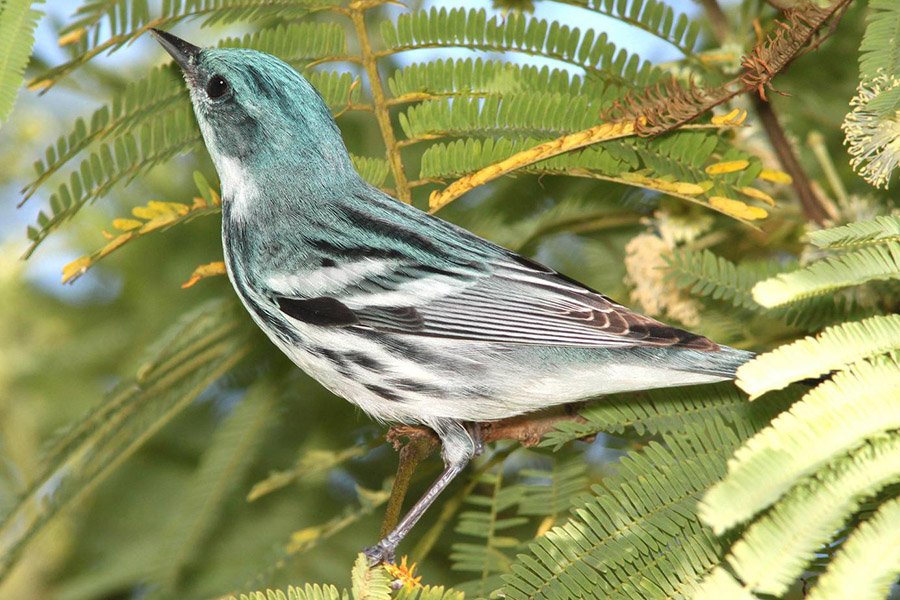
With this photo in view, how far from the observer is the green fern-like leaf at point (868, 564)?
1774mm

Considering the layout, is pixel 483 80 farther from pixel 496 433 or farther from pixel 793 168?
pixel 793 168

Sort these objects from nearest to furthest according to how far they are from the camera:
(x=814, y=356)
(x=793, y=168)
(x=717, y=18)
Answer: (x=814, y=356) < (x=793, y=168) < (x=717, y=18)

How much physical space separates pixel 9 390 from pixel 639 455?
3.47m

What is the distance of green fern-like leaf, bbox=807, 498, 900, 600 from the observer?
69.9 inches

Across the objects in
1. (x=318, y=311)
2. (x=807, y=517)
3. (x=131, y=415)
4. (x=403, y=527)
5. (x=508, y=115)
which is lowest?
(x=403, y=527)

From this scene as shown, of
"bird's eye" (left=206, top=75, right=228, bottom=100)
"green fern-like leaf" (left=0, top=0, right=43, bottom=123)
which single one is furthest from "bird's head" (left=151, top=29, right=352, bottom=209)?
"green fern-like leaf" (left=0, top=0, right=43, bottom=123)

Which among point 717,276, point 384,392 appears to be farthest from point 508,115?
point 384,392

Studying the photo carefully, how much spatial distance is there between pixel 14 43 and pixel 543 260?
2706 mm

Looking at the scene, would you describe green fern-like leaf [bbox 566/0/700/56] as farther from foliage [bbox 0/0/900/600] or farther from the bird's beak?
the bird's beak

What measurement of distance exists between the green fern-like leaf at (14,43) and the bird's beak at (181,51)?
791 mm

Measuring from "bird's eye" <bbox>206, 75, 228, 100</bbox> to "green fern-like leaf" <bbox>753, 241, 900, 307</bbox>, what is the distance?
7.03 ft

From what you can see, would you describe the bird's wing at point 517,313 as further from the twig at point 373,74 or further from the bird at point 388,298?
the twig at point 373,74

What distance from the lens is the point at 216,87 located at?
140 inches

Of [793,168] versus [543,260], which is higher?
[793,168]
